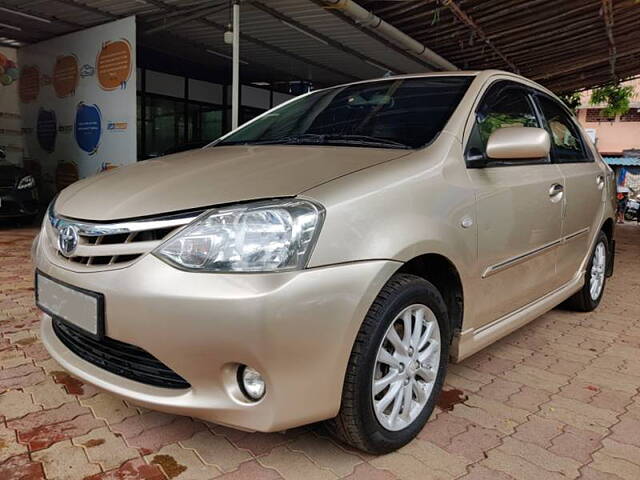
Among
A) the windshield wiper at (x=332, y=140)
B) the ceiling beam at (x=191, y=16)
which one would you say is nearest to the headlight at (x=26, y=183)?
the ceiling beam at (x=191, y=16)

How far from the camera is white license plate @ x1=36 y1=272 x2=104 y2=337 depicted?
1.74 metres

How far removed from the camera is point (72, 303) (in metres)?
1.85

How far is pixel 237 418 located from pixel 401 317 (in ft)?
2.25

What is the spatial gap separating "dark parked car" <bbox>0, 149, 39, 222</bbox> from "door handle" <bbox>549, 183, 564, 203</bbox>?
23.2ft

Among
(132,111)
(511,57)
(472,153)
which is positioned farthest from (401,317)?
(511,57)

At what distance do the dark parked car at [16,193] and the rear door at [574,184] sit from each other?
6.93m

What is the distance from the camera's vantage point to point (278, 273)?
1.60 metres

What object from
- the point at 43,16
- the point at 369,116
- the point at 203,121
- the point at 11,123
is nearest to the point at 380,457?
the point at 369,116

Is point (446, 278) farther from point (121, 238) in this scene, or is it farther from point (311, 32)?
point (311, 32)

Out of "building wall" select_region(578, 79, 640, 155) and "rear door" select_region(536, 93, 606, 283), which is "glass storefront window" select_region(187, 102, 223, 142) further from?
"building wall" select_region(578, 79, 640, 155)

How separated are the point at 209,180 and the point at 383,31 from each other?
517cm

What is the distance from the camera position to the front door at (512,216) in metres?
2.36

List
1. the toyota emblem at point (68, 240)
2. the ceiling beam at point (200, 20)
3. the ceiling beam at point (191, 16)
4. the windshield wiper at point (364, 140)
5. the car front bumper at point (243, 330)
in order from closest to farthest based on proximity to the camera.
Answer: the car front bumper at point (243, 330) → the toyota emblem at point (68, 240) → the windshield wiper at point (364, 140) → the ceiling beam at point (191, 16) → the ceiling beam at point (200, 20)

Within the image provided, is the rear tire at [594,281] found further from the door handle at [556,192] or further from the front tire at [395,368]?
the front tire at [395,368]
